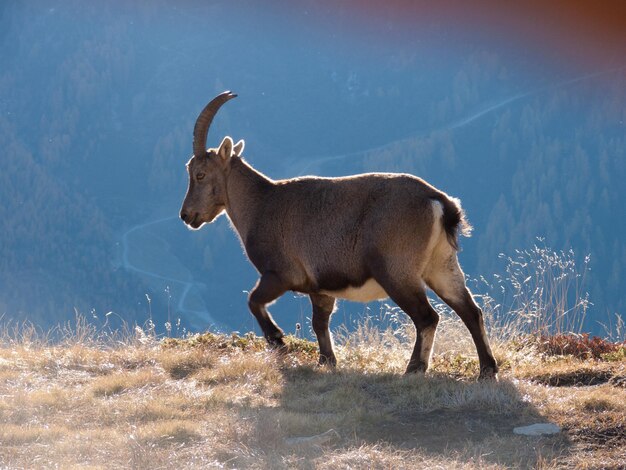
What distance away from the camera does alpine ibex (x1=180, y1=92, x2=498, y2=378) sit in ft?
28.0

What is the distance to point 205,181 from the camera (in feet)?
35.5

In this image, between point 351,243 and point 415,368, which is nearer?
point 415,368

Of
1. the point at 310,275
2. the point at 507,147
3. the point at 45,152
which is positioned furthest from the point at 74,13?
the point at 310,275

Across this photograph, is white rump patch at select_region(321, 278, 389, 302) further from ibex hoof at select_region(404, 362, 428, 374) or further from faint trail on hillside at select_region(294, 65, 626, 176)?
faint trail on hillside at select_region(294, 65, 626, 176)

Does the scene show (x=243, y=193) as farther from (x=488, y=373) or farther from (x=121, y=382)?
(x=488, y=373)

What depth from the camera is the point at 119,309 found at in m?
60.3

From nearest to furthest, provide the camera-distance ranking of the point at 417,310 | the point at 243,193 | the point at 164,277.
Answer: the point at 417,310 → the point at 243,193 → the point at 164,277

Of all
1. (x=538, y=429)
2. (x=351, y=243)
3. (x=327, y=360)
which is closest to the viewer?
(x=538, y=429)

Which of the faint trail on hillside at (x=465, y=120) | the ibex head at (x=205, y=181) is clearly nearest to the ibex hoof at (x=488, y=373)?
the ibex head at (x=205, y=181)

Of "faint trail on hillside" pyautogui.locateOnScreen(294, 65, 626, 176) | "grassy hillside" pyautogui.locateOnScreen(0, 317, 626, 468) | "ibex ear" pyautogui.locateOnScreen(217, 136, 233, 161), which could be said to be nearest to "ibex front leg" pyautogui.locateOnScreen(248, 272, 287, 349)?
"grassy hillside" pyautogui.locateOnScreen(0, 317, 626, 468)

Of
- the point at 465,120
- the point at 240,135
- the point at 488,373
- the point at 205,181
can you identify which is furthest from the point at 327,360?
the point at 465,120

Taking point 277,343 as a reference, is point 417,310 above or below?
above

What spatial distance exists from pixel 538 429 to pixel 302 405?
78.3 inches

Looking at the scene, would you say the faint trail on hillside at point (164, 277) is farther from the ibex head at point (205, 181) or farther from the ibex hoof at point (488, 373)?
the ibex hoof at point (488, 373)
